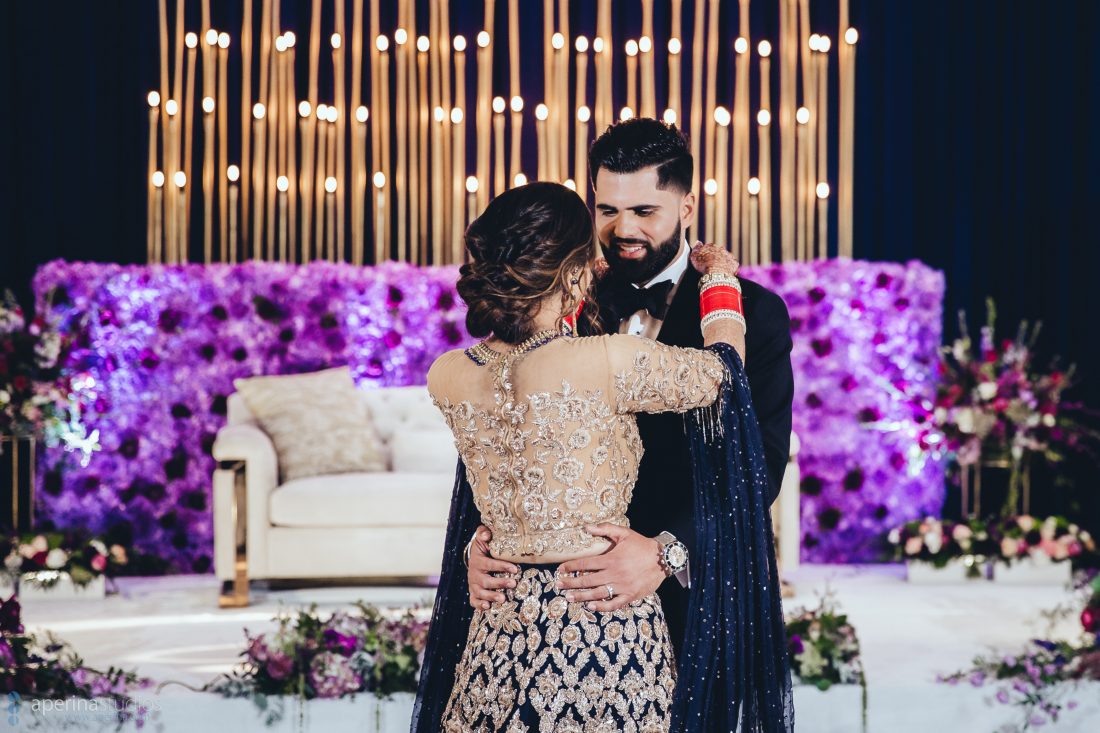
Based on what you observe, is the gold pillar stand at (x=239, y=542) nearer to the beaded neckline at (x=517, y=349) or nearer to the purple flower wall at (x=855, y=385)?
the purple flower wall at (x=855, y=385)

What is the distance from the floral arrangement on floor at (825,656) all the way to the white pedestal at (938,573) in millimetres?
2257

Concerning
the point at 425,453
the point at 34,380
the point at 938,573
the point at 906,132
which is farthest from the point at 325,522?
the point at 906,132

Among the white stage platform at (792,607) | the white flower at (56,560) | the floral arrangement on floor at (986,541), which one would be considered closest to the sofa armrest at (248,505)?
the white stage platform at (792,607)

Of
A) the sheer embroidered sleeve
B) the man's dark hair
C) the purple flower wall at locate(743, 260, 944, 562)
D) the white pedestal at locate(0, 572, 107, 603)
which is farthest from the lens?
the purple flower wall at locate(743, 260, 944, 562)

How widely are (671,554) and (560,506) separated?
9.3 inches

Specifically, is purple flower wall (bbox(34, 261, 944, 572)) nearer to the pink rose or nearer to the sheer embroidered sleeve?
the pink rose

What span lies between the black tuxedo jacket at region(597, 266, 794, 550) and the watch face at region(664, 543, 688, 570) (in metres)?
0.13

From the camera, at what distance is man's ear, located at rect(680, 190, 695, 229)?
7.97 ft

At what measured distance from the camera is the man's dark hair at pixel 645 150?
7.70ft

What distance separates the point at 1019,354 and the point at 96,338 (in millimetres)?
4402

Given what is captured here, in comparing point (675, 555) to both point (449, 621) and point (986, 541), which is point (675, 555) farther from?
point (986, 541)

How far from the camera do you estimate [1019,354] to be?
5.90m

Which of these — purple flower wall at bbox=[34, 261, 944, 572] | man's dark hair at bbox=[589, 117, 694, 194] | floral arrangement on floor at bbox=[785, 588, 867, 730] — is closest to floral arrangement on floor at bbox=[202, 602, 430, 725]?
floral arrangement on floor at bbox=[785, 588, 867, 730]

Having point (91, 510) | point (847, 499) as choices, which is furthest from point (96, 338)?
point (847, 499)
